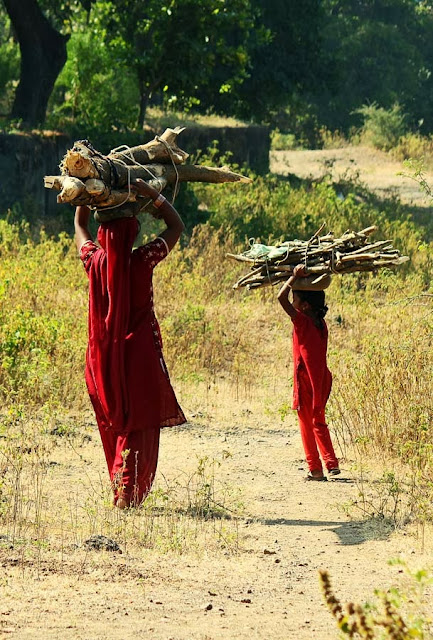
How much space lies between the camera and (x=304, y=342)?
710 centimetres

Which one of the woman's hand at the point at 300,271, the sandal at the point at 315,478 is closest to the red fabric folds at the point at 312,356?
the woman's hand at the point at 300,271

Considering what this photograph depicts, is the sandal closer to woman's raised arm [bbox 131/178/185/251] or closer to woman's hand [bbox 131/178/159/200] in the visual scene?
woman's raised arm [bbox 131/178/185/251]

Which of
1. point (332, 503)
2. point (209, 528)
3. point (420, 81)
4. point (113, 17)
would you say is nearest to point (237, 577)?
point (209, 528)

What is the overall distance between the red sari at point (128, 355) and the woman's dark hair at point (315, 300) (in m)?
1.18

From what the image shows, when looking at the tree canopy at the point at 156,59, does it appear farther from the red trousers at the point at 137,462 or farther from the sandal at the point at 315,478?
the red trousers at the point at 137,462

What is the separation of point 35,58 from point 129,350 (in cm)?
1330

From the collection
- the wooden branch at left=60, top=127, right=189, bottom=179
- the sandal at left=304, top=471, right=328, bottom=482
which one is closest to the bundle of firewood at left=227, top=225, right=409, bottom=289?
the wooden branch at left=60, top=127, right=189, bottom=179

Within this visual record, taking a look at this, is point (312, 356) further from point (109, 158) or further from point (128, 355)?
point (109, 158)

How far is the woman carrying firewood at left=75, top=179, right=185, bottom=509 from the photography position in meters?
6.22

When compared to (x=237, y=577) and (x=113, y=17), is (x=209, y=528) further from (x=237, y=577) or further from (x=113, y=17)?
(x=113, y=17)

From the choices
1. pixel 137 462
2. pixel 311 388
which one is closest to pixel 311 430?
pixel 311 388

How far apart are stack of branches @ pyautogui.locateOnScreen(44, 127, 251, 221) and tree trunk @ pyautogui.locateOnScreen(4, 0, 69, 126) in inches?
476

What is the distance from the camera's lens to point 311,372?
7.06 metres

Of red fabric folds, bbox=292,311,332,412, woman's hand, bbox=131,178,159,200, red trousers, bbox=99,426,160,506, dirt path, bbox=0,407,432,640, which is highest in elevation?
woman's hand, bbox=131,178,159,200
